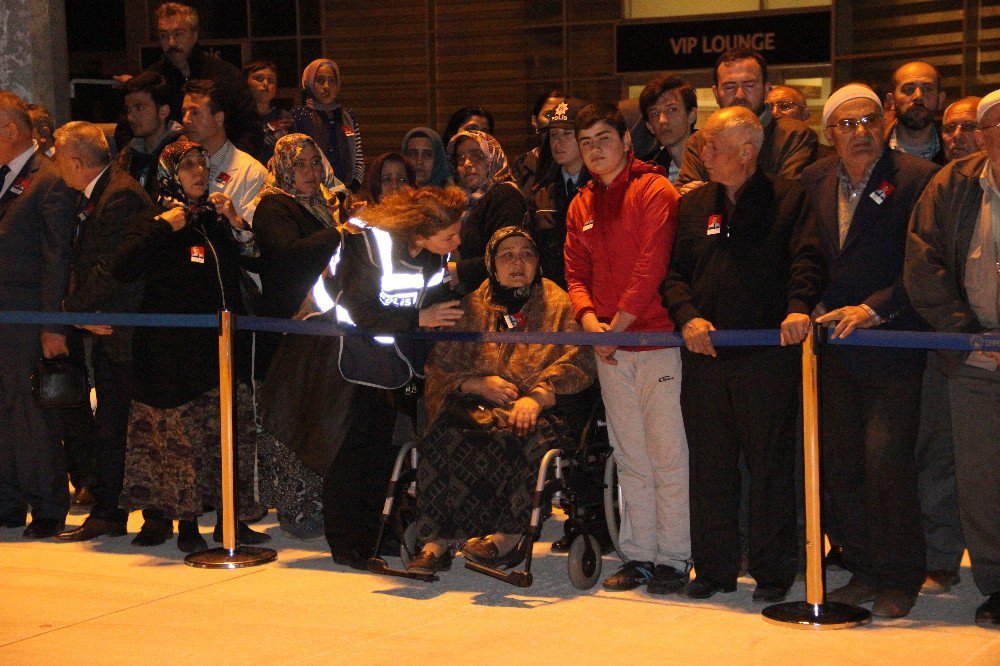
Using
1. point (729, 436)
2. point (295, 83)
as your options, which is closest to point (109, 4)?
point (295, 83)

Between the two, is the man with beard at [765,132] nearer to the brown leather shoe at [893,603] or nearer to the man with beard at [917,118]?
the man with beard at [917,118]

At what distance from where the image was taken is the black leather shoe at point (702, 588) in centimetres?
645

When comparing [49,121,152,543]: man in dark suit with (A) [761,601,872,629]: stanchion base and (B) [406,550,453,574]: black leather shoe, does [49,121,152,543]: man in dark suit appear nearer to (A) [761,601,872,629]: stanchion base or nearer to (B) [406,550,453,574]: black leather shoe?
(B) [406,550,453,574]: black leather shoe

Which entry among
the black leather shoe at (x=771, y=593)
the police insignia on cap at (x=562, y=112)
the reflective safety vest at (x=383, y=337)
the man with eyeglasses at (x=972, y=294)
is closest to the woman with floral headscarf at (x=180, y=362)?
the reflective safety vest at (x=383, y=337)

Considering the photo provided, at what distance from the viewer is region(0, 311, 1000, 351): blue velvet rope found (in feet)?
19.1

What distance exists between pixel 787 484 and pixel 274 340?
302 centimetres

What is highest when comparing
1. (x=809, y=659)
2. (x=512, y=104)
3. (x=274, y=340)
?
(x=512, y=104)

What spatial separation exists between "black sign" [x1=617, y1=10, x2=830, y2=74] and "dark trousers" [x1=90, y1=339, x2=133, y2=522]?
8380 mm

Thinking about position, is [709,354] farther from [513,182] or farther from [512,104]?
[512,104]

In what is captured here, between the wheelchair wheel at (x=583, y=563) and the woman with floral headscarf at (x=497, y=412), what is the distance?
259 millimetres

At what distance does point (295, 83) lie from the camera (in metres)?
16.7

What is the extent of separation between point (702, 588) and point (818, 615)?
629 mm

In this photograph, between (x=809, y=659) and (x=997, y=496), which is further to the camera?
(x=997, y=496)

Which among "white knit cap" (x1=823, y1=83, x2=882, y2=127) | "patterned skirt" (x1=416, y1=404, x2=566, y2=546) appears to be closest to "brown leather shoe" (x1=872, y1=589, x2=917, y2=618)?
"patterned skirt" (x1=416, y1=404, x2=566, y2=546)
